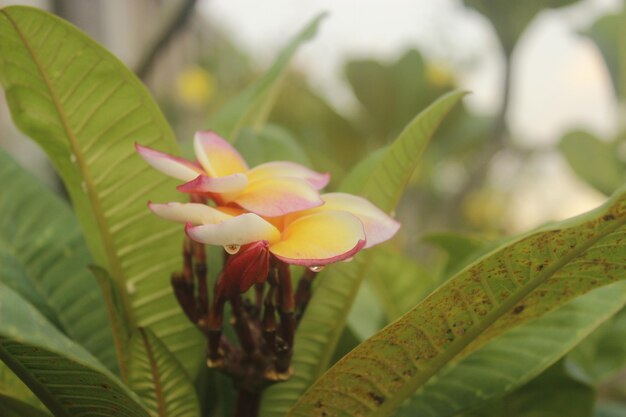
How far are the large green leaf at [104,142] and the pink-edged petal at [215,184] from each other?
85 millimetres

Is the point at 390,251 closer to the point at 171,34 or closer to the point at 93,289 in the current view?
the point at 93,289

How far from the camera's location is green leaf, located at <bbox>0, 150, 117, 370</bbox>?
1.39ft

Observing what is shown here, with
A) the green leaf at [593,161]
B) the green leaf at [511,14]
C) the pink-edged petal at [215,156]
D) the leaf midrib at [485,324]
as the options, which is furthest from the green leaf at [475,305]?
the green leaf at [511,14]

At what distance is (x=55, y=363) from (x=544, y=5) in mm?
1001

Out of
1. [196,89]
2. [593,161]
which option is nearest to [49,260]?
[593,161]

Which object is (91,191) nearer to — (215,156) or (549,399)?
(215,156)

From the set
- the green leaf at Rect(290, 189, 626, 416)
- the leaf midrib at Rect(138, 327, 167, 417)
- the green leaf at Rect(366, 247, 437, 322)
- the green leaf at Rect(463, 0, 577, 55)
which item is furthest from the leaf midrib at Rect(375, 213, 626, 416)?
the green leaf at Rect(463, 0, 577, 55)

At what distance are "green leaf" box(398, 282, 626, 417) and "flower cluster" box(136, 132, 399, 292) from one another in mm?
133

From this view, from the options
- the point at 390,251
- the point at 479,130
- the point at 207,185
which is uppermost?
the point at 207,185

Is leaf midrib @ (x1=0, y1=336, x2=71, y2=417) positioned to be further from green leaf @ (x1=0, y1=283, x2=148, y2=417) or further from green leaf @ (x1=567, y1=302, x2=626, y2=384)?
green leaf @ (x1=567, y1=302, x2=626, y2=384)

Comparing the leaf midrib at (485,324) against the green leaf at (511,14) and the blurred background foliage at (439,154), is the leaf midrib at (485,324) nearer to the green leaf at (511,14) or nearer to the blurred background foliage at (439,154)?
the blurred background foliage at (439,154)

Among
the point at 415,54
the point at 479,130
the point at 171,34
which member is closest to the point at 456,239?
the point at 171,34

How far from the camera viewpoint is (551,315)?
43 centimetres

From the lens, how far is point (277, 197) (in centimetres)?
31
